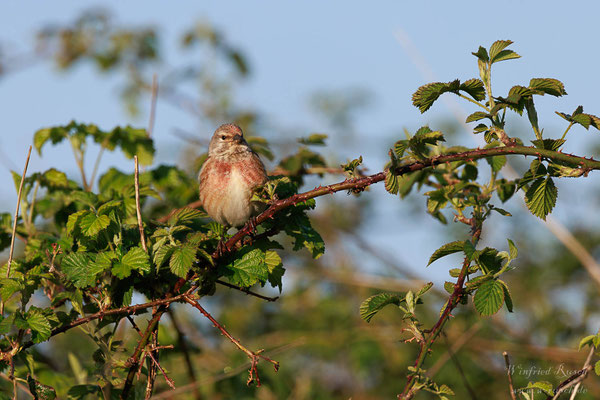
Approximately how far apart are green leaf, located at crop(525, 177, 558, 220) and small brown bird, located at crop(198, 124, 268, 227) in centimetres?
170

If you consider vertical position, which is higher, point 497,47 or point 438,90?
point 497,47

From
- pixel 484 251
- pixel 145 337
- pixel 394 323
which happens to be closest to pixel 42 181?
pixel 145 337

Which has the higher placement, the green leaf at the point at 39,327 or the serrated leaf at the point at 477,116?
the serrated leaf at the point at 477,116

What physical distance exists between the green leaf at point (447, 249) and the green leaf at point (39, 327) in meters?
1.39

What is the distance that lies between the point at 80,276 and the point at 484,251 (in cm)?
147

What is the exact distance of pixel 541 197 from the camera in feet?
7.83

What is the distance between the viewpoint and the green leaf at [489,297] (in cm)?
221

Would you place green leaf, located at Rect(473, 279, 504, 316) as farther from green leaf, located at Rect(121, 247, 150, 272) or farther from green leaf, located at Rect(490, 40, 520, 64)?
green leaf, located at Rect(121, 247, 150, 272)

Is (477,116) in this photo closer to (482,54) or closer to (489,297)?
(482,54)

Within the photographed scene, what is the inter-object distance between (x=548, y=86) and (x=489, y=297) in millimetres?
746

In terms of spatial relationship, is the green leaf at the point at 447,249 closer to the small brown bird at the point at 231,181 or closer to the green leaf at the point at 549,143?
the green leaf at the point at 549,143

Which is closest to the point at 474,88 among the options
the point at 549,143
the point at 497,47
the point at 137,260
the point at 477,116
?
the point at 477,116

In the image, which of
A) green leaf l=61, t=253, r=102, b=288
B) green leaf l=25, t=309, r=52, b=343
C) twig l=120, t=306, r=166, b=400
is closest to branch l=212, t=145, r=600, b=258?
twig l=120, t=306, r=166, b=400

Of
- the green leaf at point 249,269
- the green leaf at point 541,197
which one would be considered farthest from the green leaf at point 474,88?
the green leaf at point 249,269
